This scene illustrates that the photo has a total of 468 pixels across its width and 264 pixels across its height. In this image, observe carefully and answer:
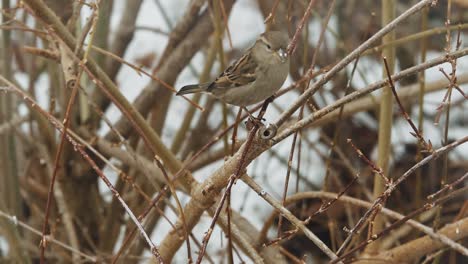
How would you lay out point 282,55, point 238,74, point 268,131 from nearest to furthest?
1. point 268,131
2. point 282,55
3. point 238,74

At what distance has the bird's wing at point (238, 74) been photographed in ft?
6.64

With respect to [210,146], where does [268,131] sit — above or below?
above

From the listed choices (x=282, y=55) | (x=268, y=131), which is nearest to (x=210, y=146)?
(x=282, y=55)

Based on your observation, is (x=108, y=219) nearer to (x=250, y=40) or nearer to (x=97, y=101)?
(x=97, y=101)

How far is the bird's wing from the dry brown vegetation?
100 millimetres

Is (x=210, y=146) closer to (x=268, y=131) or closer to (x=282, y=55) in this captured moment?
(x=282, y=55)

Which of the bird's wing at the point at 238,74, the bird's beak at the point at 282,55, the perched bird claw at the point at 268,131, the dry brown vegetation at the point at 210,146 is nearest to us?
the perched bird claw at the point at 268,131

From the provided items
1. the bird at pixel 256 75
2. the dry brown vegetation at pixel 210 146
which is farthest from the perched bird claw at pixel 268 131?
the bird at pixel 256 75

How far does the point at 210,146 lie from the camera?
2439mm

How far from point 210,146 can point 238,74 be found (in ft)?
1.45

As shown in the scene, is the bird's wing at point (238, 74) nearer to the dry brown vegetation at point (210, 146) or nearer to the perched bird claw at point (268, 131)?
the dry brown vegetation at point (210, 146)

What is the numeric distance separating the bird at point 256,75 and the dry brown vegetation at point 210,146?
7 centimetres

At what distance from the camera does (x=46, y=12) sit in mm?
2070

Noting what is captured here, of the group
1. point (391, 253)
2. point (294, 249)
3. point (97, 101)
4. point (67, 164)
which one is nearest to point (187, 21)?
point (97, 101)
